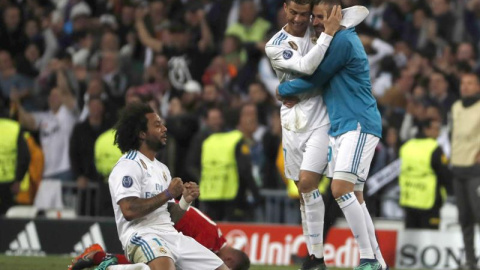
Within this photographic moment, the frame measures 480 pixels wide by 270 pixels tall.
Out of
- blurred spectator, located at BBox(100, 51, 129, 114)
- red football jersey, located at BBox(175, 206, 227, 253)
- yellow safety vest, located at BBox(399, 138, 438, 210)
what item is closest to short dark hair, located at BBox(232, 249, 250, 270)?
red football jersey, located at BBox(175, 206, 227, 253)

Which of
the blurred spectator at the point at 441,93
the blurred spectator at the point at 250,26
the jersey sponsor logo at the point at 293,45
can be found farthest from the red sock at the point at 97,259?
the blurred spectator at the point at 250,26

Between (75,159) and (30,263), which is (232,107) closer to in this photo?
(75,159)

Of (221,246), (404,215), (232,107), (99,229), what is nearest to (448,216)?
(404,215)

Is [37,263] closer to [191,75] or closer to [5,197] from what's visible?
[5,197]

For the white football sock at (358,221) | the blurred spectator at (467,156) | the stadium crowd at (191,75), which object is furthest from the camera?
the stadium crowd at (191,75)

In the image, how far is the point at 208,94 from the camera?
61.2ft

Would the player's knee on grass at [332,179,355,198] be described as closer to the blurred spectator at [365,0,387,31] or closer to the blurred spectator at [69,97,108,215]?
the blurred spectator at [69,97,108,215]

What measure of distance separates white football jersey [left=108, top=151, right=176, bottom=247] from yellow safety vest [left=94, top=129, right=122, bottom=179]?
6.36 m

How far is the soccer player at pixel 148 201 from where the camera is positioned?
10.4 m

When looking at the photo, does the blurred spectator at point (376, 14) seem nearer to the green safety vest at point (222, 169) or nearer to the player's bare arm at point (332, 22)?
the green safety vest at point (222, 169)

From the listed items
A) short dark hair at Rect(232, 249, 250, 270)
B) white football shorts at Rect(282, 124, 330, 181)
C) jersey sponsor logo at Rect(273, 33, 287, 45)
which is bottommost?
short dark hair at Rect(232, 249, 250, 270)

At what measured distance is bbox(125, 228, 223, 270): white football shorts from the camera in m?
10.4

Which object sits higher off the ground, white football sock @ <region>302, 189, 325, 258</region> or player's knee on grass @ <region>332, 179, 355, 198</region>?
player's knee on grass @ <region>332, 179, 355, 198</region>

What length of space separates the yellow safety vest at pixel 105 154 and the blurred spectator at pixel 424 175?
378 centimetres
